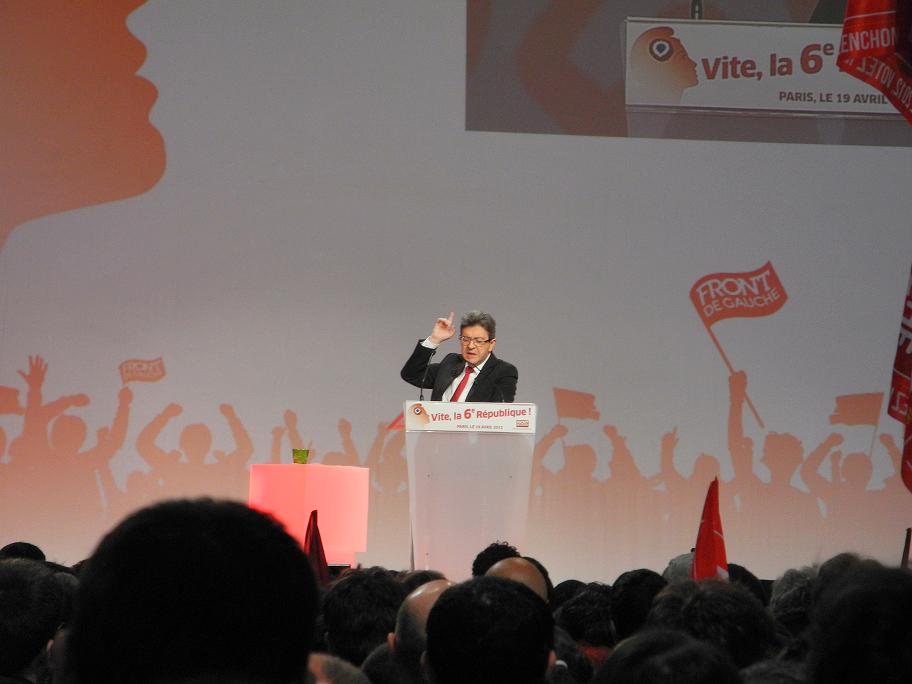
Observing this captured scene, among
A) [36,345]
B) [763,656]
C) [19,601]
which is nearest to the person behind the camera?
[763,656]

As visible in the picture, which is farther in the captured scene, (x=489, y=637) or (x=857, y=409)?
(x=857, y=409)

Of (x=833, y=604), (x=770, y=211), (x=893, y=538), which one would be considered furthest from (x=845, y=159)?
(x=833, y=604)

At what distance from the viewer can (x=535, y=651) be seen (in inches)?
52.9

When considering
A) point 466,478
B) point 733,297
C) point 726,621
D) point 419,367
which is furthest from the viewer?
point 733,297

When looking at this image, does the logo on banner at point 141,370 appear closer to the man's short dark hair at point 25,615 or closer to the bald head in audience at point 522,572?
the bald head in audience at point 522,572

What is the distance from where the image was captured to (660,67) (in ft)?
21.4

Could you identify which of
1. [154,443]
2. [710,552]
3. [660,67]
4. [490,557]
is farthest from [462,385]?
[660,67]

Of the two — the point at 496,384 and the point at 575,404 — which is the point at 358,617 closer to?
the point at 496,384

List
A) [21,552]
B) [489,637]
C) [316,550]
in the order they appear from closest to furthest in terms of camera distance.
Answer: [489,637], [316,550], [21,552]

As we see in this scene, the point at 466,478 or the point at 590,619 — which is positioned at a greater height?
the point at 466,478

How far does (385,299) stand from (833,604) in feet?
18.4

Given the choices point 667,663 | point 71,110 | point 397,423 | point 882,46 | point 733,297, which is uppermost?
point 71,110

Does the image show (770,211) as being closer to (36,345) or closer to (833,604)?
(36,345)

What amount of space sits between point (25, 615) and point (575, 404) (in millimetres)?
4781
